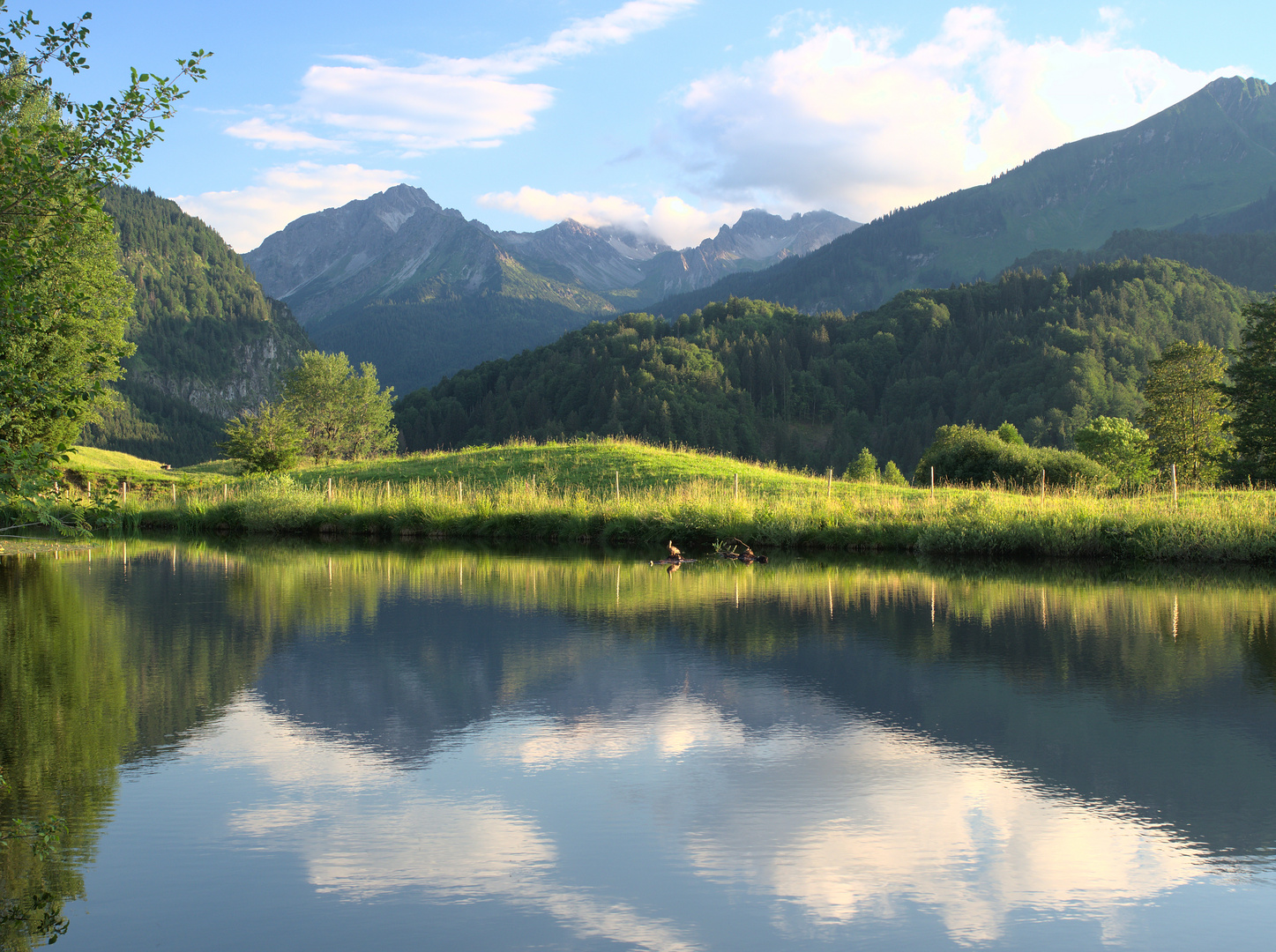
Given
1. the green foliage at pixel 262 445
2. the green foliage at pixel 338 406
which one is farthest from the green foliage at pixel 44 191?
the green foliage at pixel 338 406

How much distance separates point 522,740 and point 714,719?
1710 millimetres

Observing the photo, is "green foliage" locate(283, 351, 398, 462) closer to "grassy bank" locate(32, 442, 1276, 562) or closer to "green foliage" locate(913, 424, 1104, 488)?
"grassy bank" locate(32, 442, 1276, 562)

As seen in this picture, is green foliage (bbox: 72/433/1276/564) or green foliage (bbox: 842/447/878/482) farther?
green foliage (bbox: 842/447/878/482)

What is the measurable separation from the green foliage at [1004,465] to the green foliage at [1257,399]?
6277 millimetres

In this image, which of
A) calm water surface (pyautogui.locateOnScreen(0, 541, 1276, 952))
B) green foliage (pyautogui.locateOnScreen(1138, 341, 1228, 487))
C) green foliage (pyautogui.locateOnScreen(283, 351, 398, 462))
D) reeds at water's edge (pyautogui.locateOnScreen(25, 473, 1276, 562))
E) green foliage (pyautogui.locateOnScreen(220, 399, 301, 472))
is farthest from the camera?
green foliage (pyautogui.locateOnScreen(283, 351, 398, 462))

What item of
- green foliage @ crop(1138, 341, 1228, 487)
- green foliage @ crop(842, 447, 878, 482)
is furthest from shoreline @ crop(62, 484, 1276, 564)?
green foliage @ crop(1138, 341, 1228, 487)

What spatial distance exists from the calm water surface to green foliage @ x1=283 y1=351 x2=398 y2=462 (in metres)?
85.5

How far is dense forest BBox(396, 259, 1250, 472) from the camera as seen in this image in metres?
138

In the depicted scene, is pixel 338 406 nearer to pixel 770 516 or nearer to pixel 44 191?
pixel 770 516

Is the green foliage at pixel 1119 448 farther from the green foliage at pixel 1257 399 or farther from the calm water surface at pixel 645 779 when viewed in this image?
the calm water surface at pixel 645 779

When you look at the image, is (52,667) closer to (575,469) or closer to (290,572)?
(290,572)

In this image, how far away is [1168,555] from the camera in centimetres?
2205

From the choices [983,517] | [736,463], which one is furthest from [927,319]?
[983,517]

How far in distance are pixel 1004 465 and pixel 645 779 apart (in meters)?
41.6
